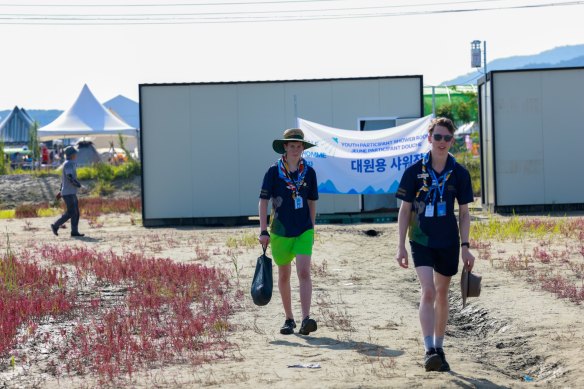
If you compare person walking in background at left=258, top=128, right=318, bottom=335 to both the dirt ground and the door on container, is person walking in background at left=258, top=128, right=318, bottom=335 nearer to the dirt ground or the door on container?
the dirt ground

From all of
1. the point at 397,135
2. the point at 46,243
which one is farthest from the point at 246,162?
the point at 46,243

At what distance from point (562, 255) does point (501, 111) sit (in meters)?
11.7

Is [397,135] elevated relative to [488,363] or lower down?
elevated

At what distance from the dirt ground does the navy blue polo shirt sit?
0.98 meters

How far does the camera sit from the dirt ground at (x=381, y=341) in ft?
25.5

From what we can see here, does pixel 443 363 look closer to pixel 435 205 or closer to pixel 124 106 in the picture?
pixel 435 205

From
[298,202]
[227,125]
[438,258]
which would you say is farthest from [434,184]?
[227,125]

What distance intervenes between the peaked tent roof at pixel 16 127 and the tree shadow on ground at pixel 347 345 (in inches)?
2489

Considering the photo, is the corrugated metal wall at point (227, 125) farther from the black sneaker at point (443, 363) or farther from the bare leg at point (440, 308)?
the black sneaker at point (443, 363)

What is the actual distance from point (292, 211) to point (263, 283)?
0.74 m

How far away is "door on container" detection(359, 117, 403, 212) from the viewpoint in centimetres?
2598

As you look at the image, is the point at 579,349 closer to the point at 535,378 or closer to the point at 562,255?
the point at 535,378

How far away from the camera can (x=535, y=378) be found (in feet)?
27.2

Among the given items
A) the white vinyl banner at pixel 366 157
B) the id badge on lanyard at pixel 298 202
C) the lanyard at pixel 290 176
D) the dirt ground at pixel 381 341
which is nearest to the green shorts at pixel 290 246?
the id badge on lanyard at pixel 298 202
